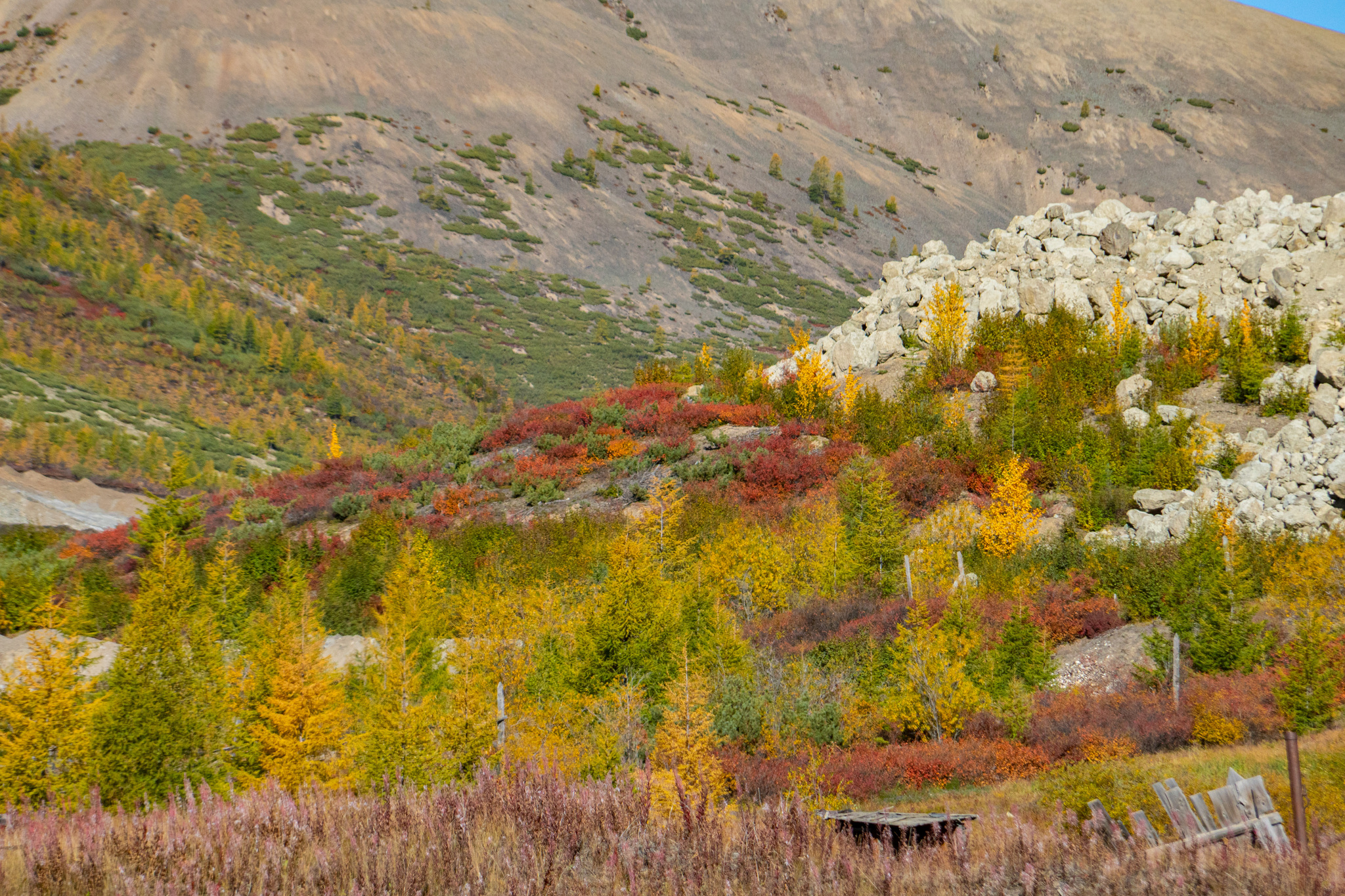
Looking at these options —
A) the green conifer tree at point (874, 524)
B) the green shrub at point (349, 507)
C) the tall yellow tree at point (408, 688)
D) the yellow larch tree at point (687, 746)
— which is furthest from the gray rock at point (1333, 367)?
the green shrub at point (349, 507)

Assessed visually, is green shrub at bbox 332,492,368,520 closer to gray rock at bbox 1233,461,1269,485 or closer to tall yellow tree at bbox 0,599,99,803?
tall yellow tree at bbox 0,599,99,803

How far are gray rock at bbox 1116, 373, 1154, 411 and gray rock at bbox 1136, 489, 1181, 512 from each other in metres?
4.97

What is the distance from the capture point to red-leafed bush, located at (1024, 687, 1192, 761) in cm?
1223

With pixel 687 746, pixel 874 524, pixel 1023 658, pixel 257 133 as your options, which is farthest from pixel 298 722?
pixel 257 133

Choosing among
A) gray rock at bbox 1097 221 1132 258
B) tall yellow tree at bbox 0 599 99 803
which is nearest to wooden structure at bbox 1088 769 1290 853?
tall yellow tree at bbox 0 599 99 803

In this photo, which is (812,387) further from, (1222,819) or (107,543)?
(1222,819)

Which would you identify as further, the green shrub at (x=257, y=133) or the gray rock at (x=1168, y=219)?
the green shrub at (x=257, y=133)

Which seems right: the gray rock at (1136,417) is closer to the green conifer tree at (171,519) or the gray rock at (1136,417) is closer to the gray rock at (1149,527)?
the gray rock at (1149,527)

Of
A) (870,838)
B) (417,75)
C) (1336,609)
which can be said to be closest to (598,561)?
(1336,609)

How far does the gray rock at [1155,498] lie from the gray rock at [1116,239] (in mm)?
11856

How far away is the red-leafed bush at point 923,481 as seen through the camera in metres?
23.1

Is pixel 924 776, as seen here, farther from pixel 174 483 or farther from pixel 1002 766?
pixel 174 483

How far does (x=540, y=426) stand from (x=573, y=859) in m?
28.2

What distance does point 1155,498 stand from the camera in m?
19.6
